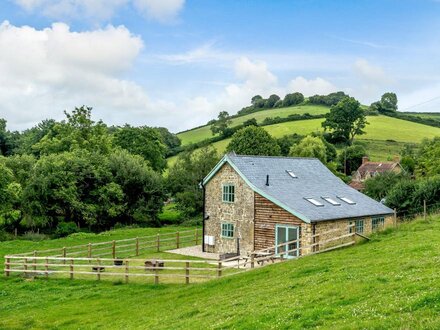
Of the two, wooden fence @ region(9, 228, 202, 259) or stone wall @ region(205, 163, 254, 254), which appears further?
wooden fence @ region(9, 228, 202, 259)

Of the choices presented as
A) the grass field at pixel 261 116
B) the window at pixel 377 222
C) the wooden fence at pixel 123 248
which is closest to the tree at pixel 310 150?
the wooden fence at pixel 123 248

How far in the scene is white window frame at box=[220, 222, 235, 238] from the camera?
30.0 metres

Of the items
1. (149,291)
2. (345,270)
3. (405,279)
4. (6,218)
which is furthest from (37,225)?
(405,279)

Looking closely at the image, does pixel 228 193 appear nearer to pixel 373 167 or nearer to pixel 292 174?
pixel 292 174

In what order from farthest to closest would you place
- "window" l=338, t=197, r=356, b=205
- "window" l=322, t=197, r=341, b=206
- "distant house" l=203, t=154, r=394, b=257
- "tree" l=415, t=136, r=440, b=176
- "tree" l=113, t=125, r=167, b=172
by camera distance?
"tree" l=113, t=125, r=167, b=172 → "tree" l=415, t=136, r=440, b=176 → "window" l=338, t=197, r=356, b=205 → "window" l=322, t=197, r=341, b=206 → "distant house" l=203, t=154, r=394, b=257

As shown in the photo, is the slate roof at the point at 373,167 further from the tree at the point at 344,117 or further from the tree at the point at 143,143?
the tree at the point at 143,143

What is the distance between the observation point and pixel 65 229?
148ft

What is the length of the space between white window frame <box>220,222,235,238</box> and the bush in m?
20.8

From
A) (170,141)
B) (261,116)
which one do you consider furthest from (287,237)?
(261,116)

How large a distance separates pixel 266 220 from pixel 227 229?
3.57 m

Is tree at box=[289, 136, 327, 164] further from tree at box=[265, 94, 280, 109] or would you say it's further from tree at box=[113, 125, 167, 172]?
tree at box=[265, 94, 280, 109]

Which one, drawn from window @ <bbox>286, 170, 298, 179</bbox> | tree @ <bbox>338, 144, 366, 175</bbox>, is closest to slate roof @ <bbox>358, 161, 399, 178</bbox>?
tree @ <bbox>338, 144, 366, 175</bbox>

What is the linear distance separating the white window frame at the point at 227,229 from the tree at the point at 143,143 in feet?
140

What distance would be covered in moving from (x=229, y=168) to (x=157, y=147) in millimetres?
45002
